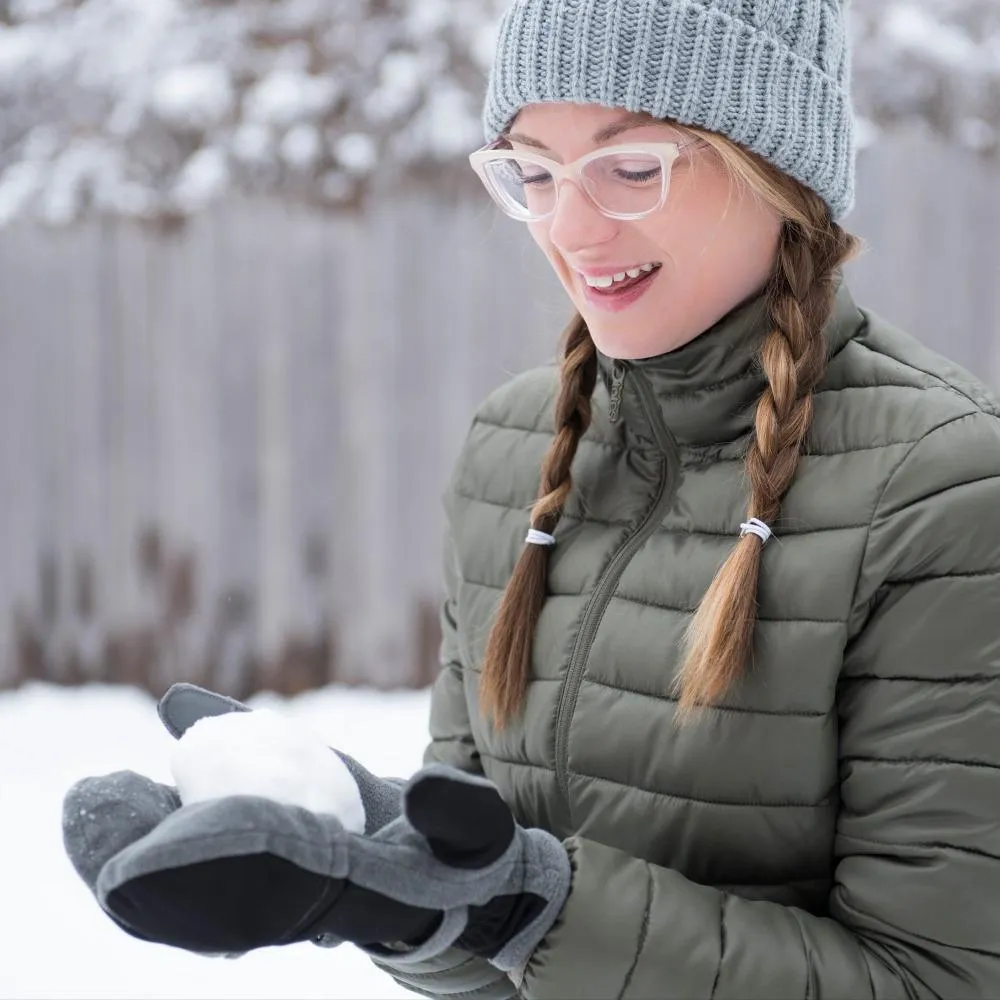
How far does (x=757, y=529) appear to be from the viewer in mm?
1180

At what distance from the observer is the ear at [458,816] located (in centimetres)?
96

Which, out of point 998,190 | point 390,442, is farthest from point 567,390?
point 998,190

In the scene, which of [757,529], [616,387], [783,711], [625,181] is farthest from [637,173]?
[783,711]

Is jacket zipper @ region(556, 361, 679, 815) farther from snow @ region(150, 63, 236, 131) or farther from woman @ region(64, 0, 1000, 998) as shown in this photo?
snow @ region(150, 63, 236, 131)

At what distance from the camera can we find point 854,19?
353 centimetres

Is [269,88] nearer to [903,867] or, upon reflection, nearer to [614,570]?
[614,570]

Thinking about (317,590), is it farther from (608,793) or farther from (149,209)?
(608,793)

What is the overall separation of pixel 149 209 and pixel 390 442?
0.92 meters

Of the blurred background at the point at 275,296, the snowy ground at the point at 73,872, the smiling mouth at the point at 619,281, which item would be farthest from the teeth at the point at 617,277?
the blurred background at the point at 275,296

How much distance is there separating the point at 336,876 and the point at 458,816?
0.33ft

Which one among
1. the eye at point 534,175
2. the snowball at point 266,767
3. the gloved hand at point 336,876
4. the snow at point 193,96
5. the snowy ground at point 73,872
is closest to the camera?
the gloved hand at point 336,876

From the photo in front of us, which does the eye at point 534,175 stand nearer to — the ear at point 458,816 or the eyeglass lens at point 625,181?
the eyeglass lens at point 625,181

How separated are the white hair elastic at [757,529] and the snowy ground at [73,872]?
0.63m

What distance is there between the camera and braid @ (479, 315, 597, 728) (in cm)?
135
